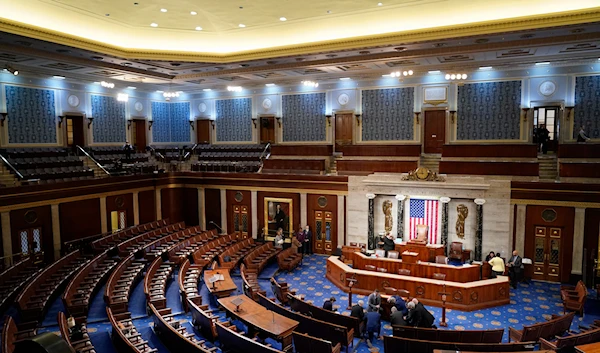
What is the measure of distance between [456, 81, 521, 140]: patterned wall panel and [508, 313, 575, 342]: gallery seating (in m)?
9.98

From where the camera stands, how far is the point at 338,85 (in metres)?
20.6

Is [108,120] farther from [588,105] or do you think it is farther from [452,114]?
[588,105]

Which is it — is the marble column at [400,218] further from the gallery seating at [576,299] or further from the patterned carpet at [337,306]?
the gallery seating at [576,299]

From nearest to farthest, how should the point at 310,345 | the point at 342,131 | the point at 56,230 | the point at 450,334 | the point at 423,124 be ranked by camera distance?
the point at 310,345, the point at 450,334, the point at 56,230, the point at 423,124, the point at 342,131

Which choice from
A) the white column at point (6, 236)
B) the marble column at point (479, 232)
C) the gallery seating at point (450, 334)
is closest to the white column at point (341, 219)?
the marble column at point (479, 232)

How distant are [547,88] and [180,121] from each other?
1908cm

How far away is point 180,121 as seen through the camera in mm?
25062

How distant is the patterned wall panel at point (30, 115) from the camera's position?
1722 cm

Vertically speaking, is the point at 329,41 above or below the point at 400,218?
above

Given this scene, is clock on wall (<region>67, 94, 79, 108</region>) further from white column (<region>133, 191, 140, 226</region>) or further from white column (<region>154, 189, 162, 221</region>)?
white column (<region>154, 189, 162, 221</region>)

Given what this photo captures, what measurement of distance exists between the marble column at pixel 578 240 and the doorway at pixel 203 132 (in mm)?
18420

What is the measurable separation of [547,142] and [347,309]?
1163 cm

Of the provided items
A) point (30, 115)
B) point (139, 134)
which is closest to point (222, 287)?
point (30, 115)

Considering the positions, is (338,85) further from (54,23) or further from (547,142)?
(54,23)
